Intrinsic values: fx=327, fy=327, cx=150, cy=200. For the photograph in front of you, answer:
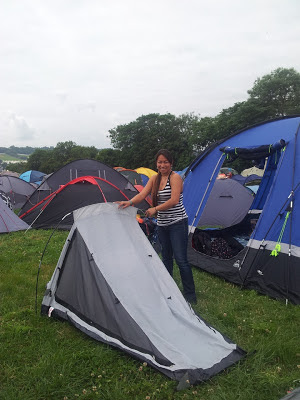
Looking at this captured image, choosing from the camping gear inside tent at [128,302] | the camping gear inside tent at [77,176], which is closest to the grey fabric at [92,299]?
the camping gear inside tent at [128,302]

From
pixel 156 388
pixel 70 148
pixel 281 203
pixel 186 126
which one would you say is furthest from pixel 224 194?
pixel 70 148

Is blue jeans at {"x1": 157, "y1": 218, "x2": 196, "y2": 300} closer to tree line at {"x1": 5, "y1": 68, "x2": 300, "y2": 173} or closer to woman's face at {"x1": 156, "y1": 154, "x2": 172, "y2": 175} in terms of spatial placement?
woman's face at {"x1": 156, "y1": 154, "x2": 172, "y2": 175}

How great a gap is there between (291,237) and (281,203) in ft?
1.48

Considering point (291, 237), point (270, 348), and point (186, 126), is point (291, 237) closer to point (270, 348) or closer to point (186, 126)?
point (270, 348)

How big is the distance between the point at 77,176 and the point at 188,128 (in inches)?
1304

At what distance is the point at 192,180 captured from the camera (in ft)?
19.3

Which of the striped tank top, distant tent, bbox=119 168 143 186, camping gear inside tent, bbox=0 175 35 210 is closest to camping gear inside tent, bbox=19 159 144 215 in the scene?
camping gear inside tent, bbox=0 175 35 210

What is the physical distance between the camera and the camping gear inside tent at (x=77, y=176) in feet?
29.7

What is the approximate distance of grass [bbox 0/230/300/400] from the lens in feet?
7.72

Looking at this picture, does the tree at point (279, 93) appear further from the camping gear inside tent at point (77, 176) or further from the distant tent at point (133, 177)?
the camping gear inside tent at point (77, 176)

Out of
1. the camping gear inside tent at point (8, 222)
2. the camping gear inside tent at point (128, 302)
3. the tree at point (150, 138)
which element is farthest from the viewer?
the tree at point (150, 138)

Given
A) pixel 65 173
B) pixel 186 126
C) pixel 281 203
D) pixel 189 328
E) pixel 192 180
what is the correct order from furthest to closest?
pixel 186 126 → pixel 65 173 → pixel 192 180 → pixel 281 203 → pixel 189 328

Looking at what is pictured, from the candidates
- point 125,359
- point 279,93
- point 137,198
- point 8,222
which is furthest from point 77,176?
point 279,93

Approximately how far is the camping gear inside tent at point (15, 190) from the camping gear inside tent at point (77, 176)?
3068mm
